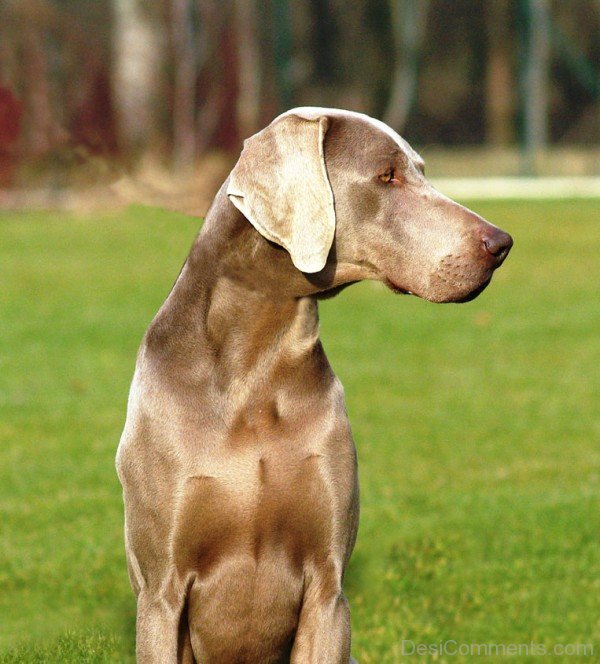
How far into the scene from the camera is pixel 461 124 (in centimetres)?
2228

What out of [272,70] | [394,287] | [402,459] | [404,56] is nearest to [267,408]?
[394,287]

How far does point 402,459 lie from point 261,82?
14.7 meters

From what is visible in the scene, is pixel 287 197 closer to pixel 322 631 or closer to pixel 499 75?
pixel 322 631

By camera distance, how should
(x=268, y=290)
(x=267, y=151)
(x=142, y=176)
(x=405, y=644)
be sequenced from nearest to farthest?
(x=267, y=151) → (x=268, y=290) → (x=405, y=644) → (x=142, y=176)

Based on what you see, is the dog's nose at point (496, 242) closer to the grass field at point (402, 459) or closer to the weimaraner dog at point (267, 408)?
the weimaraner dog at point (267, 408)

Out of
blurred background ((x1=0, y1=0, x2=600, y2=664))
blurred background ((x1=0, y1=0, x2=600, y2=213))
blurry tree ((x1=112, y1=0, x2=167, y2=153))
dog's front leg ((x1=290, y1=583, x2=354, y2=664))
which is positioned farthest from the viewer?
blurry tree ((x1=112, y1=0, x2=167, y2=153))

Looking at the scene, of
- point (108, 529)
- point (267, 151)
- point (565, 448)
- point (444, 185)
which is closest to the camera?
point (267, 151)

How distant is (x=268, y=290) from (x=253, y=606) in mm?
777

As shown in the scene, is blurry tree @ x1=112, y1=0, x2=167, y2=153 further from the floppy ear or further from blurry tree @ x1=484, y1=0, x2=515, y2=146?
the floppy ear

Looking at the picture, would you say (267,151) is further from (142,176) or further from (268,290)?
(142,176)

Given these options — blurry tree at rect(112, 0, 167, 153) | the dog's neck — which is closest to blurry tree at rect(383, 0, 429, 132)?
blurry tree at rect(112, 0, 167, 153)

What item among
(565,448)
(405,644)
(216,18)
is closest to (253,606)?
(405,644)

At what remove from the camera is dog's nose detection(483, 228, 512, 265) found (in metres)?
2.97

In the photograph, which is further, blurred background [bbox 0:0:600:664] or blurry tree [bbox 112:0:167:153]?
blurry tree [bbox 112:0:167:153]
